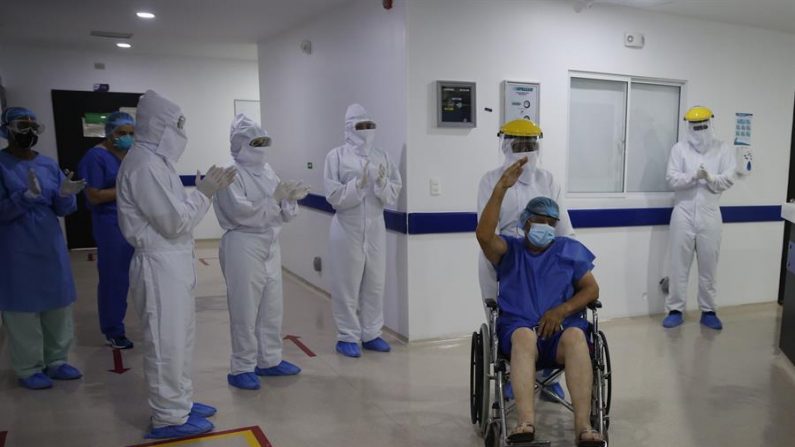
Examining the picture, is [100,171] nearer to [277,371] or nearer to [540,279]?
[277,371]

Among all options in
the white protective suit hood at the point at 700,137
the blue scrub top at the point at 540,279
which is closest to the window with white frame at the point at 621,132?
the white protective suit hood at the point at 700,137

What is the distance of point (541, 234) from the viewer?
102 inches

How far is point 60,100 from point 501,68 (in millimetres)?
5940

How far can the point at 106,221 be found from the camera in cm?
373

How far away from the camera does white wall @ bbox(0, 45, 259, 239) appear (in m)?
7.08

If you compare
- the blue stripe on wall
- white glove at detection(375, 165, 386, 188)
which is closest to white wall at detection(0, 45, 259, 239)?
the blue stripe on wall

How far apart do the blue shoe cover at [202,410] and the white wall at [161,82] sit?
564cm

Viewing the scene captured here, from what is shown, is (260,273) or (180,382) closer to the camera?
(180,382)

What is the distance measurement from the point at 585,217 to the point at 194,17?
12.8 feet

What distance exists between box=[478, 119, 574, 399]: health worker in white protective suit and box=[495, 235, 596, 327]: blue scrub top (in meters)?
0.33

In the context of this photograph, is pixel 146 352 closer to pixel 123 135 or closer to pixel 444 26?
pixel 123 135

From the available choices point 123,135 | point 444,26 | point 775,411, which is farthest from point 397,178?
point 775,411

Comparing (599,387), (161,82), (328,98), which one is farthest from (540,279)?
(161,82)

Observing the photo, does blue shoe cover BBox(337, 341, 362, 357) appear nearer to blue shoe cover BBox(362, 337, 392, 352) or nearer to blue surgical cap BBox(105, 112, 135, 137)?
blue shoe cover BBox(362, 337, 392, 352)
